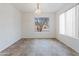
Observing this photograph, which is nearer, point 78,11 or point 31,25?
point 78,11

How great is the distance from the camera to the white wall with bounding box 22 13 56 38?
7824 mm

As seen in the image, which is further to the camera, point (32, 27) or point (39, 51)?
point (32, 27)

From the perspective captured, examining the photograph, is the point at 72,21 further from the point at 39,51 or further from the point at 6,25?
the point at 6,25

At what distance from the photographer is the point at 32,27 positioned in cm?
793

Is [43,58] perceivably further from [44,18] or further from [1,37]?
[44,18]

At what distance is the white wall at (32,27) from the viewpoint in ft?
25.7

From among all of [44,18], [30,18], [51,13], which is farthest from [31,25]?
[51,13]

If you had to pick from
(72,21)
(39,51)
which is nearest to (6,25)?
(39,51)

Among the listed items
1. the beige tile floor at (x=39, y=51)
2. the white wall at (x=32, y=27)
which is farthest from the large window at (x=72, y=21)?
the white wall at (x=32, y=27)

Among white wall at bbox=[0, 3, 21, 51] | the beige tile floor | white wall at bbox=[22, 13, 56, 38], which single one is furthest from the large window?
white wall at bbox=[22, 13, 56, 38]

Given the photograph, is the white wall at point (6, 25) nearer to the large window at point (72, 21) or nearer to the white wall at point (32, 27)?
the large window at point (72, 21)

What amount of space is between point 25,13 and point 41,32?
1.63 metres

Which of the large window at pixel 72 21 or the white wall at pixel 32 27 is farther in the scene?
the white wall at pixel 32 27

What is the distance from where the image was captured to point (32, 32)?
7.87 metres
